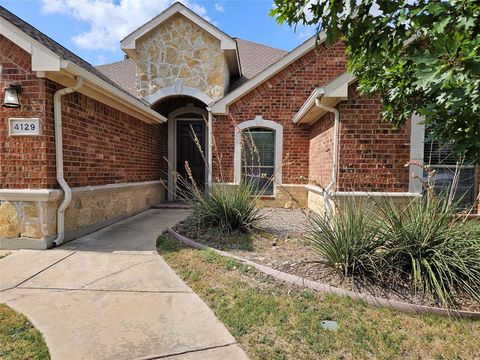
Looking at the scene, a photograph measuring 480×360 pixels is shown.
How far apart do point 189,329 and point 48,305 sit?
1.54 metres

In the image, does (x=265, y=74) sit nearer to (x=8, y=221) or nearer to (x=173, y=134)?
(x=173, y=134)

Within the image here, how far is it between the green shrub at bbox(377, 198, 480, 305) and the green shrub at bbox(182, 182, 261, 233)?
91.9 inches

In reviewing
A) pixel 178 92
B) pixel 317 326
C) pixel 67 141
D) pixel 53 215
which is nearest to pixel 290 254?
pixel 317 326

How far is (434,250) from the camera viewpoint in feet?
10.5

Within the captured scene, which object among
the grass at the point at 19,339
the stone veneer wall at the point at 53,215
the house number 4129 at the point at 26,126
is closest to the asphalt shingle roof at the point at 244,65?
the stone veneer wall at the point at 53,215

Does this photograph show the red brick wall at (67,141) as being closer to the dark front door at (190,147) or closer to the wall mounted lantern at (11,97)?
the wall mounted lantern at (11,97)

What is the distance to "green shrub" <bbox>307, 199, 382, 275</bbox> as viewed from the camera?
10.9 ft

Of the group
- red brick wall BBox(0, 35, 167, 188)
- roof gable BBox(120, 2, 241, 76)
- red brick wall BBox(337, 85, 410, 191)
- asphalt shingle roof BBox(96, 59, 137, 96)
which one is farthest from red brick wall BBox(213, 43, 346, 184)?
asphalt shingle roof BBox(96, 59, 137, 96)

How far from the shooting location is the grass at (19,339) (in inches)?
86.7

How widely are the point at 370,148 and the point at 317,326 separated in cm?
417

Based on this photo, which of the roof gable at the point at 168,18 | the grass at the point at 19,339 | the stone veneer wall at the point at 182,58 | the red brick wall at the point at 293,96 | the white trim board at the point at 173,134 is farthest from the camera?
the white trim board at the point at 173,134

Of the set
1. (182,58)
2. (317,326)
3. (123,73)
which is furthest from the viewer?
(123,73)

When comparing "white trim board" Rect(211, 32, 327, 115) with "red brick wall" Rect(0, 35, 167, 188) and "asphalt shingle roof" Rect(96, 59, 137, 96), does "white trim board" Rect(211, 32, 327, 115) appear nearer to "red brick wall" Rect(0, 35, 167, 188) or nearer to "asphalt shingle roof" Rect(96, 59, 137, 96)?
"red brick wall" Rect(0, 35, 167, 188)

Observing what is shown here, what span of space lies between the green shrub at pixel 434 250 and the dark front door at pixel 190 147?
792 cm
